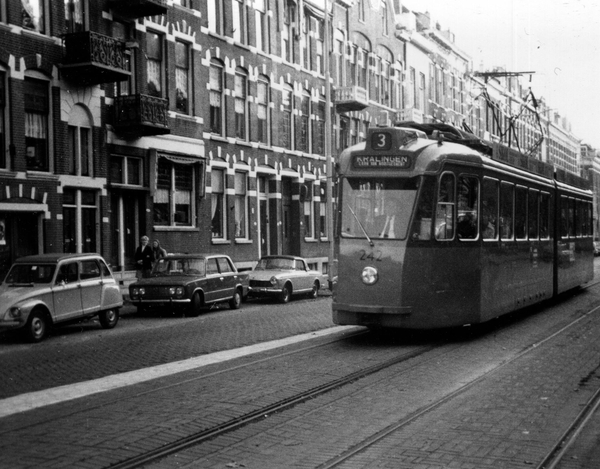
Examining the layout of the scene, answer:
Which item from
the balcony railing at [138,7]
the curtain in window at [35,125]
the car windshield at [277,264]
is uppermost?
the balcony railing at [138,7]

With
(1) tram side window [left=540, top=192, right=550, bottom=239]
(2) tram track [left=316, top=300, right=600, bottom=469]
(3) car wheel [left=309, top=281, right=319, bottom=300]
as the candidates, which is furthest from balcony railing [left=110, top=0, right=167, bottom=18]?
(2) tram track [left=316, top=300, right=600, bottom=469]

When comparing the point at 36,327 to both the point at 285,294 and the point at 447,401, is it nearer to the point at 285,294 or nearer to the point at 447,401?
the point at 447,401

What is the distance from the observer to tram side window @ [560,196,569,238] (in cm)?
2103

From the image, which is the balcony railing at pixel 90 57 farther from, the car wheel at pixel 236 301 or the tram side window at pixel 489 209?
the tram side window at pixel 489 209

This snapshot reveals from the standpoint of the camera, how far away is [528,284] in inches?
687

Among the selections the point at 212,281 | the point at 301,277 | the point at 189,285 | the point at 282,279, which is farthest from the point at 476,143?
the point at 301,277

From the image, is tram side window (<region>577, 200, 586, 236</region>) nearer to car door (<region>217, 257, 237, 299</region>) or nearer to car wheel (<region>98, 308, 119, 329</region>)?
car door (<region>217, 257, 237, 299</region>)

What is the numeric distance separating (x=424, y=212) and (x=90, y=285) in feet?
25.2

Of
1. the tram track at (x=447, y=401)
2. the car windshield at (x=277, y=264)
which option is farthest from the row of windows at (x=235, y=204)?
the tram track at (x=447, y=401)

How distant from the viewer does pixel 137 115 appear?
85.0 feet

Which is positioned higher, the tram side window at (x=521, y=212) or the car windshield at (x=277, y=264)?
the tram side window at (x=521, y=212)

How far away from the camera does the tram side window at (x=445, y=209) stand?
13328 mm

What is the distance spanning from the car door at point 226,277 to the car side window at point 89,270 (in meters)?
4.80

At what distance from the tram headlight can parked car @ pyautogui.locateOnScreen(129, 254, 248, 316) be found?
26.8 feet
